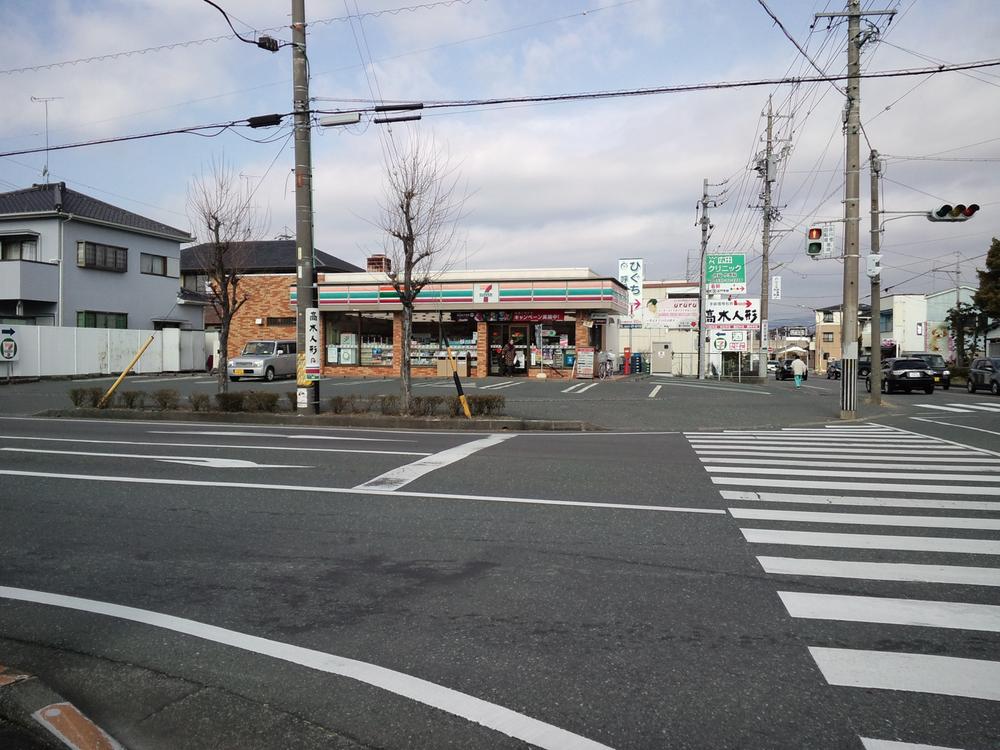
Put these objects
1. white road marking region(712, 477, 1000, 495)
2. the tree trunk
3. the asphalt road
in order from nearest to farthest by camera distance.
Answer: the asphalt road, white road marking region(712, 477, 1000, 495), the tree trunk

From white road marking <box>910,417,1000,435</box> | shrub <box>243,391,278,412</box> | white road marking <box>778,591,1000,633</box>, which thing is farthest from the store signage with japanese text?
white road marking <box>778,591,1000,633</box>

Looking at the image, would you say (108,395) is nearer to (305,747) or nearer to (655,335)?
(305,747)

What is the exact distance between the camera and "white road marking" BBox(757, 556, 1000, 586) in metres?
5.07

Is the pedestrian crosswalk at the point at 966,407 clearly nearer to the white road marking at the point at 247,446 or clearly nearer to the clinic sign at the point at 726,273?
the clinic sign at the point at 726,273

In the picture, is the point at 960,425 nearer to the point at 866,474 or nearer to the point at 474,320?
the point at 866,474

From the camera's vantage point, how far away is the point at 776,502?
7504mm

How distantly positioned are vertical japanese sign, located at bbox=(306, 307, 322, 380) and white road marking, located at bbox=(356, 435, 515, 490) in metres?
5.24

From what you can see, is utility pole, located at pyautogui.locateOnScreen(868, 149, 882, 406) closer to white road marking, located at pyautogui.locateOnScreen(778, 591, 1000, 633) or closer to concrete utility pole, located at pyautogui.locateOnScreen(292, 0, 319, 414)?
concrete utility pole, located at pyautogui.locateOnScreen(292, 0, 319, 414)

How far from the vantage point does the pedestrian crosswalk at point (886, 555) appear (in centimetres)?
363

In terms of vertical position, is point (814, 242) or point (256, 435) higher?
point (814, 242)

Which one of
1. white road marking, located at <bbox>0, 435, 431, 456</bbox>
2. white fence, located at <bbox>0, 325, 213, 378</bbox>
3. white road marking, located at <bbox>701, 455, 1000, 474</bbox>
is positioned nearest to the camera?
white road marking, located at <bbox>701, 455, 1000, 474</bbox>

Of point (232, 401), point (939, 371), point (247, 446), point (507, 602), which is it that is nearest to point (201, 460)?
point (247, 446)

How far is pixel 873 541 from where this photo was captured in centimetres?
605

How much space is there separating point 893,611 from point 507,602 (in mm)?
2353
